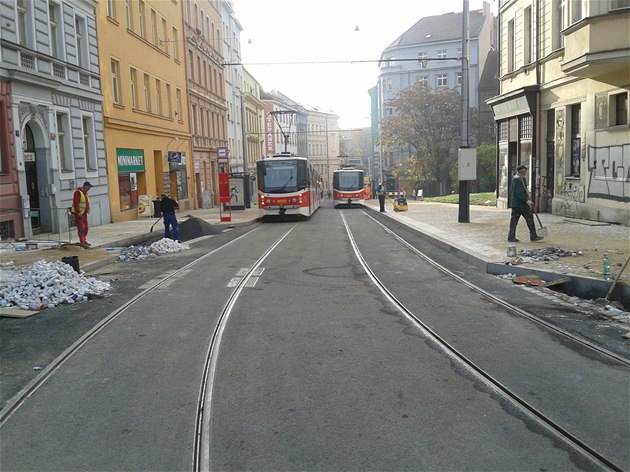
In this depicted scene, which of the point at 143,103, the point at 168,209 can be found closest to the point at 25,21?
the point at 168,209

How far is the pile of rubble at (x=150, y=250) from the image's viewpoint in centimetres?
1556

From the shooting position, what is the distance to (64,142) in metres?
22.8

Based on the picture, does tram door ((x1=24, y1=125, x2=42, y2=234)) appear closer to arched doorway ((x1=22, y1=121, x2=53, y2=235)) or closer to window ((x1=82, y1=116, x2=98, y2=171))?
Result: arched doorway ((x1=22, y1=121, x2=53, y2=235))

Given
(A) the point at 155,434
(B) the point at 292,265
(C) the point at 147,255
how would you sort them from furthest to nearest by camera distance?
(C) the point at 147,255 < (B) the point at 292,265 < (A) the point at 155,434

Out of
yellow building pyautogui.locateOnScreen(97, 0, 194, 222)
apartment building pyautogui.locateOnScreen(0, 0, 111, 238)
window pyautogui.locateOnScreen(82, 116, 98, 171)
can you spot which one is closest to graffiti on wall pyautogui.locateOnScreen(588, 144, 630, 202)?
→ apartment building pyautogui.locateOnScreen(0, 0, 111, 238)

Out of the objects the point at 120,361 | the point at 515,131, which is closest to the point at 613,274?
the point at 120,361

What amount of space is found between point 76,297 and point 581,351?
7159mm

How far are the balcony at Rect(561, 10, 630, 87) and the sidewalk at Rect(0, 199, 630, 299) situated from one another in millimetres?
4186

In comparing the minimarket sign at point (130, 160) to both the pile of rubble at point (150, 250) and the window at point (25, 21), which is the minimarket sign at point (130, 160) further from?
the pile of rubble at point (150, 250)

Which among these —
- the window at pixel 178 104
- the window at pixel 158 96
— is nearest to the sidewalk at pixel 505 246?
the window at pixel 158 96

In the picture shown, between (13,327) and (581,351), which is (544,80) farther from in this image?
(13,327)

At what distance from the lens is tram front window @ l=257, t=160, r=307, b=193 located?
2925 cm

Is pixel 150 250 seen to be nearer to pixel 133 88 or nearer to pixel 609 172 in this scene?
pixel 609 172

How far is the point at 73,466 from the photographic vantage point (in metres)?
3.98
